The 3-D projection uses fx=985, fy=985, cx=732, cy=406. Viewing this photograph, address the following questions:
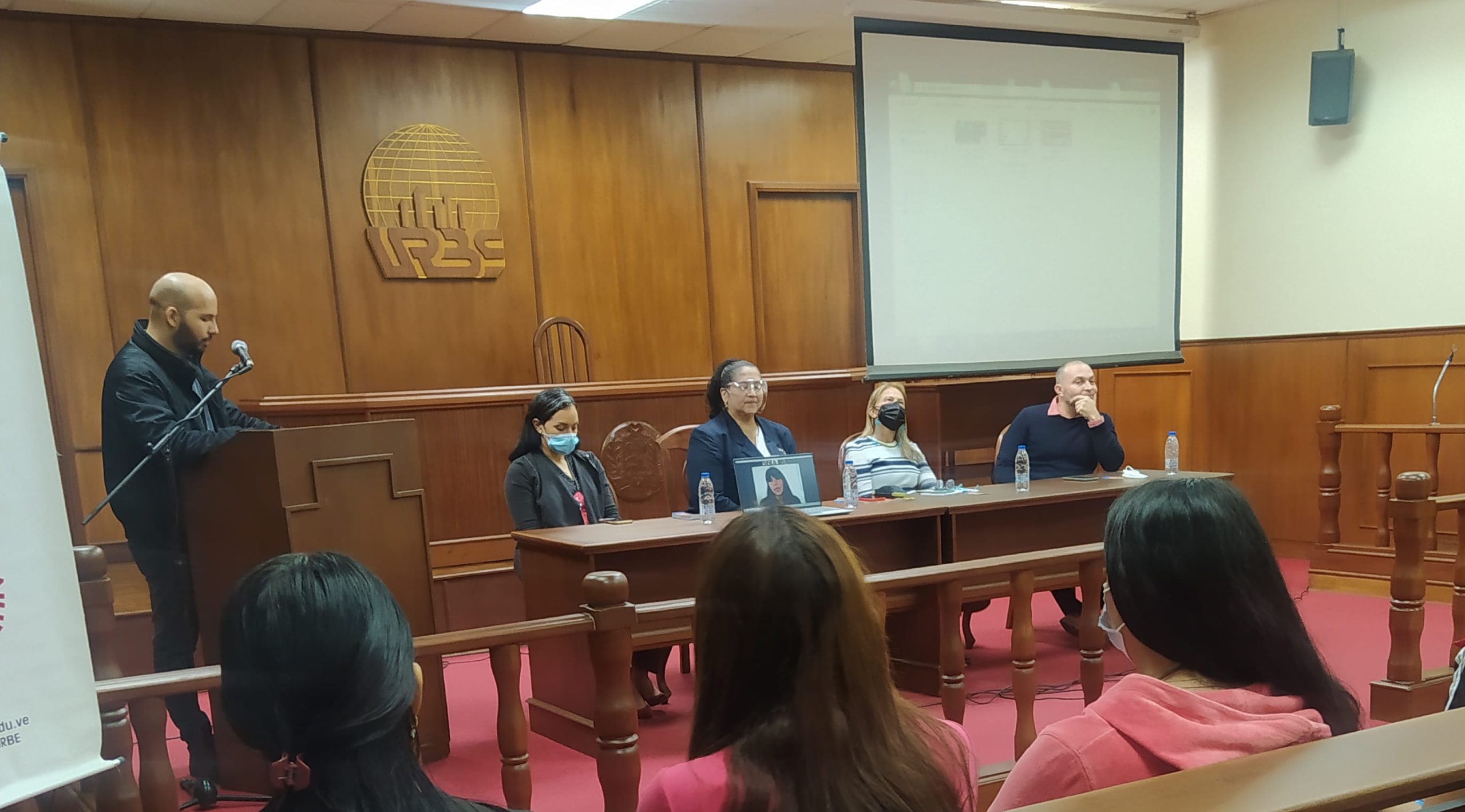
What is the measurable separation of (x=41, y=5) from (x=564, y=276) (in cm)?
292

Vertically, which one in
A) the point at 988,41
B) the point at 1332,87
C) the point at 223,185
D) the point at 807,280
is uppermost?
the point at 988,41

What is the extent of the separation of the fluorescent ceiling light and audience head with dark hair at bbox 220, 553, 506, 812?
476 cm

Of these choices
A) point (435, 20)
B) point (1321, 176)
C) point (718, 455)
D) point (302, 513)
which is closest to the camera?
point (302, 513)

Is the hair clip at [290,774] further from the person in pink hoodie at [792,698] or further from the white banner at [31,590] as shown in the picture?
the white banner at [31,590]

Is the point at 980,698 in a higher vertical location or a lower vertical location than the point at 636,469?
lower

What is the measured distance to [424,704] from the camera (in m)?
2.96

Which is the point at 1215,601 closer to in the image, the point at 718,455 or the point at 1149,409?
the point at 718,455

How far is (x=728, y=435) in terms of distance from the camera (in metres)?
3.87

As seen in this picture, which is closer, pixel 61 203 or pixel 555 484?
pixel 555 484

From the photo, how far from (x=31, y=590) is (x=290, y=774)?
0.49 meters

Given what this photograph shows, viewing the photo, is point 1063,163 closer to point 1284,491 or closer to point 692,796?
point 1284,491

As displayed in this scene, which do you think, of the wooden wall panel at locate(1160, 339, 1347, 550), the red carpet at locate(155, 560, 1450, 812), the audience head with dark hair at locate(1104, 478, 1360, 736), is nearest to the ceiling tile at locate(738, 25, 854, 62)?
the wooden wall panel at locate(1160, 339, 1347, 550)

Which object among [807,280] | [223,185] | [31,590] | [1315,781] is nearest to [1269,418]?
[807,280]

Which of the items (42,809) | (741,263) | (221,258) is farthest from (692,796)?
(741,263)
